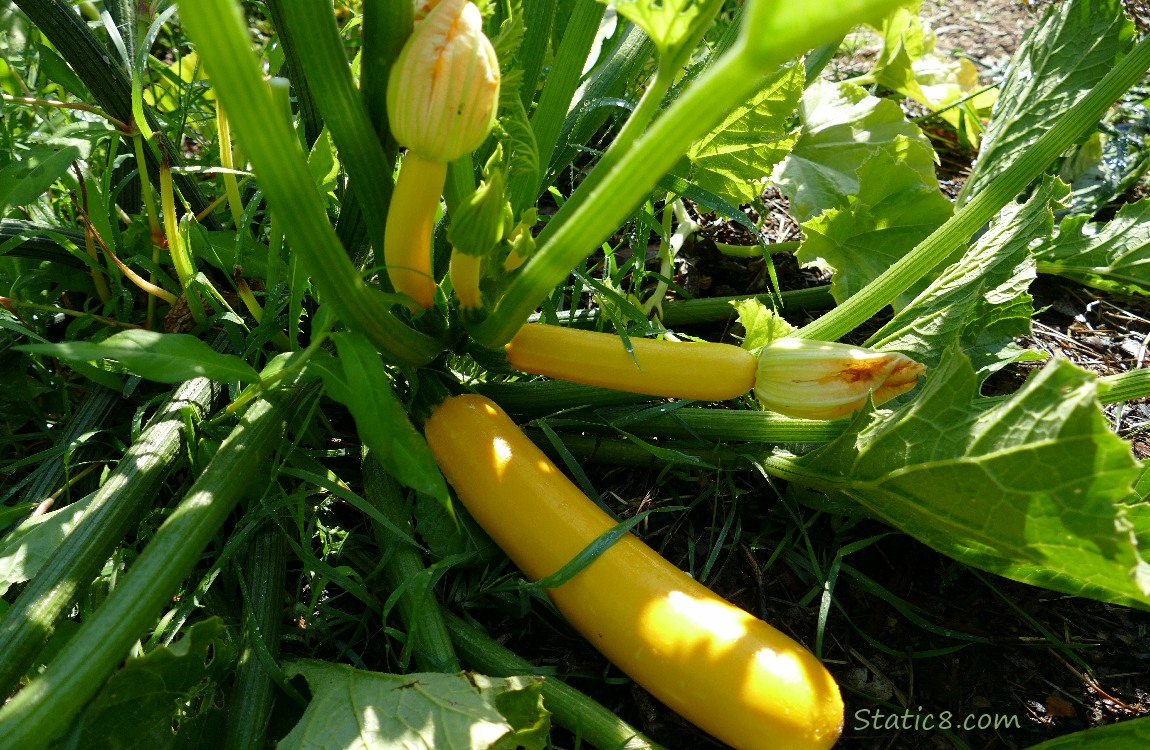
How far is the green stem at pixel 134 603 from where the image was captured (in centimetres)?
103

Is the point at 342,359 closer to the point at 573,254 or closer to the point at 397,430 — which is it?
the point at 397,430

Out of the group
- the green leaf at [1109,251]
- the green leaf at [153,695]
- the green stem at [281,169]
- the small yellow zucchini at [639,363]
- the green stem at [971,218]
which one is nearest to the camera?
the green stem at [281,169]

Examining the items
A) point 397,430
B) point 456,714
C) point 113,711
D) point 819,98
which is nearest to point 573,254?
point 397,430

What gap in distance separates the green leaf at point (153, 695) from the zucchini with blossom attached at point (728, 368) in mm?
644

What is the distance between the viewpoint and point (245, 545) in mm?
1527

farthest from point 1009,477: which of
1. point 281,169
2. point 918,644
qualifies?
point 281,169

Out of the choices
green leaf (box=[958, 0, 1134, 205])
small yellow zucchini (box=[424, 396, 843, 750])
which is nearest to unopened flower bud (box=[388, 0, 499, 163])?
small yellow zucchini (box=[424, 396, 843, 750])

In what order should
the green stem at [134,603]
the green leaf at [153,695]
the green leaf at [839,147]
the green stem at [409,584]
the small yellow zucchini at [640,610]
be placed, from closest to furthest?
the green stem at [134,603]
the green leaf at [153,695]
the small yellow zucchini at [640,610]
the green stem at [409,584]
the green leaf at [839,147]

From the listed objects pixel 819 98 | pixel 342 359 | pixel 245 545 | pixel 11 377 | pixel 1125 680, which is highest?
pixel 342 359

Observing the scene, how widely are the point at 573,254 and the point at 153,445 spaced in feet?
2.57

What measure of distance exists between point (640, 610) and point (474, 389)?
1.74 ft

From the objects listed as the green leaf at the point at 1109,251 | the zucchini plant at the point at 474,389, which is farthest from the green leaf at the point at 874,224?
the green leaf at the point at 1109,251

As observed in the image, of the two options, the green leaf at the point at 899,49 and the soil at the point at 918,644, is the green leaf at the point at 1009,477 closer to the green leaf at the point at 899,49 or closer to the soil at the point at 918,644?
the soil at the point at 918,644

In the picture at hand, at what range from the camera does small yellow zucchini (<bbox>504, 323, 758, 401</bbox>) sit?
1.48 m
